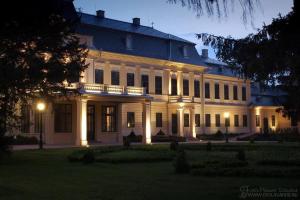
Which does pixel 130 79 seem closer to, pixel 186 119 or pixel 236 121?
pixel 186 119

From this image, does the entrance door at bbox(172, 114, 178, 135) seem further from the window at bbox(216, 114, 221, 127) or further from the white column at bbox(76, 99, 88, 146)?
the white column at bbox(76, 99, 88, 146)

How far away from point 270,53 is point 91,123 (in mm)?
33125

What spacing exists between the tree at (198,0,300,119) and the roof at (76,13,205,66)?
3093 centimetres

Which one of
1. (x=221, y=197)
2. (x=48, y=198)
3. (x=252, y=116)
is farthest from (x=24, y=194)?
(x=252, y=116)

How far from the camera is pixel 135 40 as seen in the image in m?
42.9

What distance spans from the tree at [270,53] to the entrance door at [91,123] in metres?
32.4

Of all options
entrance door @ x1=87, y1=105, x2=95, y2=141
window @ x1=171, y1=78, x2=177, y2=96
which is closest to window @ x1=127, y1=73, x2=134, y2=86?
entrance door @ x1=87, y1=105, x2=95, y2=141

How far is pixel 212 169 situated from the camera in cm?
1359

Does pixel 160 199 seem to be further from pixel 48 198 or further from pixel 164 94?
pixel 164 94

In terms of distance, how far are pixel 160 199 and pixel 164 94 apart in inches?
1435

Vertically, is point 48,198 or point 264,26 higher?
point 264,26

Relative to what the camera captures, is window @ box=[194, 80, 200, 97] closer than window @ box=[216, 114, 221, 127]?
Yes

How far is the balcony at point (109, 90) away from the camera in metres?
33.7

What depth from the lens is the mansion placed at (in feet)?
117
